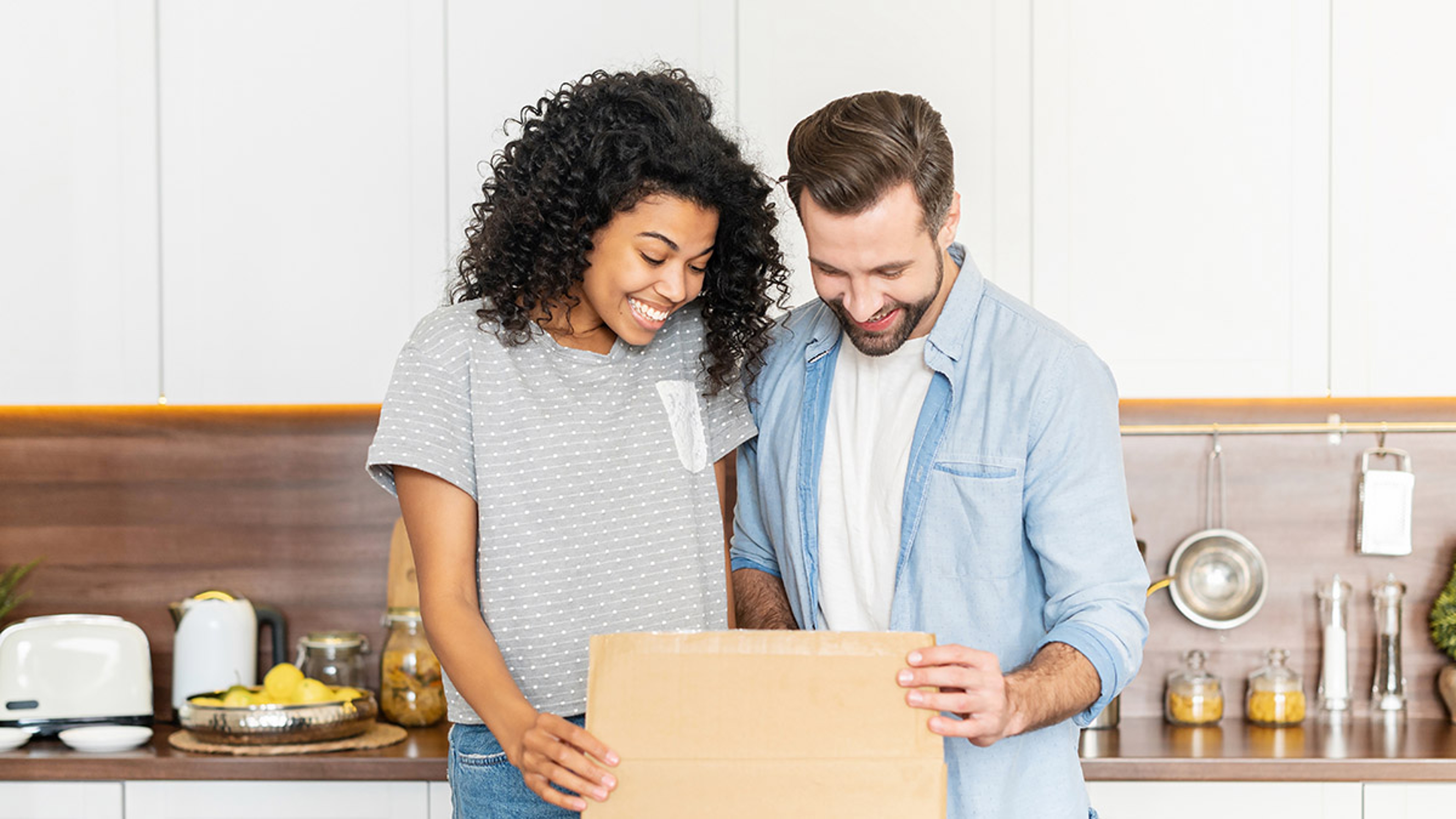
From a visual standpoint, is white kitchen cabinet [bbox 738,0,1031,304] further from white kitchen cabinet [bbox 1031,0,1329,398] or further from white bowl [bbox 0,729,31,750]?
white bowl [bbox 0,729,31,750]

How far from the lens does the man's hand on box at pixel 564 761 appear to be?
0.97 metres

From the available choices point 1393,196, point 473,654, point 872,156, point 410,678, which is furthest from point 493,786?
point 1393,196

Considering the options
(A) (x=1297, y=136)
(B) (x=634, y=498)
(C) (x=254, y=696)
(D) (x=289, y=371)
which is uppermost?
(A) (x=1297, y=136)

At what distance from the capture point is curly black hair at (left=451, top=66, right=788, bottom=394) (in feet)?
4.22

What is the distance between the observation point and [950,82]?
2.16m

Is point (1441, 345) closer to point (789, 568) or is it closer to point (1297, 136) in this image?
point (1297, 136)

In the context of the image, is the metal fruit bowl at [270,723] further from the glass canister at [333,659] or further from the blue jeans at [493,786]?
the blue jeans at [493,786]

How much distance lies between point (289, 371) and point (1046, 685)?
1501 millimetres

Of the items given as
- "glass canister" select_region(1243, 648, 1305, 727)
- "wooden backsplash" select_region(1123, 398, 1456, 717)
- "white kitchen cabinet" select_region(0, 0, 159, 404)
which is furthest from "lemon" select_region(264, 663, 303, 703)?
"glass canister" select_region(1243, 648, 1305, 727)

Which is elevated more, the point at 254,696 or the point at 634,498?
the point at 634,498

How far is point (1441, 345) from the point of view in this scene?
2111 millimetres

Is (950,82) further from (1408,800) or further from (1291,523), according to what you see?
(1408,800)

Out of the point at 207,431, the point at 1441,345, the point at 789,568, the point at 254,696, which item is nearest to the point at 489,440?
the point at 789,568

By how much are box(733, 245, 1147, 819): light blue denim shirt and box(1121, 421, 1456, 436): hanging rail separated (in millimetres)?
1161
